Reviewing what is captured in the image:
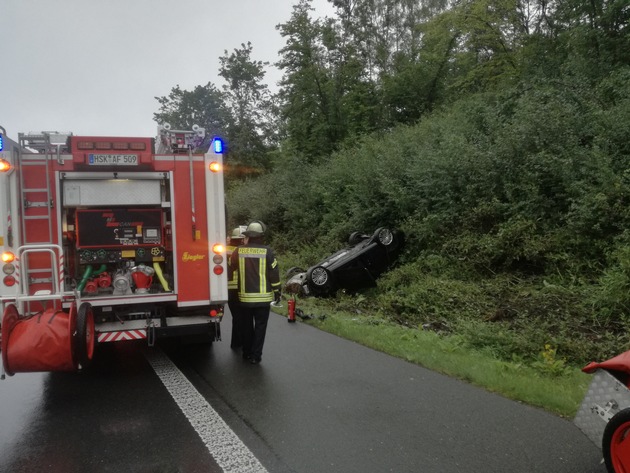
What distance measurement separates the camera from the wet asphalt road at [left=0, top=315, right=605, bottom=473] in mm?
3750

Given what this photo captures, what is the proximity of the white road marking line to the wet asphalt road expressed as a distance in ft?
0.25

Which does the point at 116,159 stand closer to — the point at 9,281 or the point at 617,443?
the point at 9,281

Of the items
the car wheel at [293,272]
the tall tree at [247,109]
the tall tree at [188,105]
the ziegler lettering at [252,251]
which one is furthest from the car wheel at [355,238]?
Answer: the tall tree at [188,105]

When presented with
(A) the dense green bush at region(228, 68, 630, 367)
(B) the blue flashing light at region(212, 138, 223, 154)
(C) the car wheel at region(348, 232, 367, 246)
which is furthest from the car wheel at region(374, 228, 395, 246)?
(B) the blue flashing light at region(212, 138, 223, 154)

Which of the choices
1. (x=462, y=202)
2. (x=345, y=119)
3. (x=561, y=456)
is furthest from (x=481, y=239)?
(x=345, y=119)

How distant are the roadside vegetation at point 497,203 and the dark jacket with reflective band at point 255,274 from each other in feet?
5.83

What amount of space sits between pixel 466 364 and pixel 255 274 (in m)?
2.78

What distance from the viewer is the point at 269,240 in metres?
20.7

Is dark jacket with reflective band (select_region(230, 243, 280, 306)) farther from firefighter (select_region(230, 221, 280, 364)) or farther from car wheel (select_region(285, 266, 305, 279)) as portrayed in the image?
car wheel (select_region(285, 266, 305, 279))

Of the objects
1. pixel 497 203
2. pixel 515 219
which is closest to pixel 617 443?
pixel 515 219

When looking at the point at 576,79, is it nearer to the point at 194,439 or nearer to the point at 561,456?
the point at 561,456

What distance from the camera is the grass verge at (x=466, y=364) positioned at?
4.83 meters

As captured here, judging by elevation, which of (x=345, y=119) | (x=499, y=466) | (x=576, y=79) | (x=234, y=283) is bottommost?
(x=499, y=466)

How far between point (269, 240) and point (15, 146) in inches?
591
